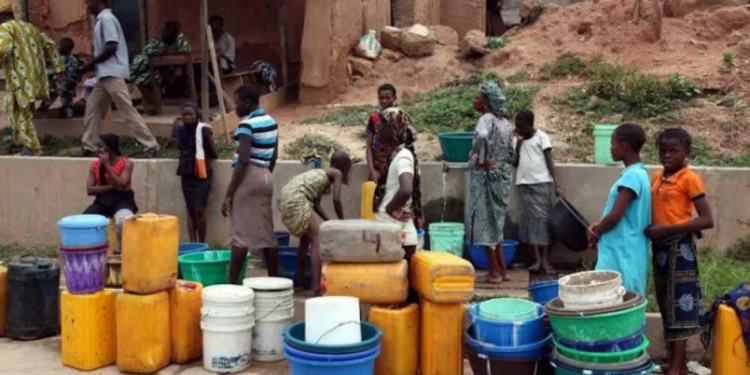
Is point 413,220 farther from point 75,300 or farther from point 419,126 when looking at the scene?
point 419,126

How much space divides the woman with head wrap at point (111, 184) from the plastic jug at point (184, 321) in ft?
5.23

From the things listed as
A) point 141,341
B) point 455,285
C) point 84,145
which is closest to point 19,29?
point 84,145

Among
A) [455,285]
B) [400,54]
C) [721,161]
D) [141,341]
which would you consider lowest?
[141,341]

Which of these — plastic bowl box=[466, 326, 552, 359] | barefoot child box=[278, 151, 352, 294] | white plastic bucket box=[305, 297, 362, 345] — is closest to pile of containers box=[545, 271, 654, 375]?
plastic bowl box=[466, 326, 552, 359]

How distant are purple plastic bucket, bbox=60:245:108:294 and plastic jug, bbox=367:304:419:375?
6.58 ft

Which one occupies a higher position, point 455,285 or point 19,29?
point 19,29

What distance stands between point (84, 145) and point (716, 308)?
277 inches

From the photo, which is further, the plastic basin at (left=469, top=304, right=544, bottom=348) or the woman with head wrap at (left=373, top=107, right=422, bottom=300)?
the woman with head wrap at (left=373, top=107, right=422, bottom=300)

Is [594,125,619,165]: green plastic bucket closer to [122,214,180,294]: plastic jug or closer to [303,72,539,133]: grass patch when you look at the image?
[303,72,539,133]: grass patch

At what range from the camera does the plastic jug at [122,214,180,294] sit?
6.20 m

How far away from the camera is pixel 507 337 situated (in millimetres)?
5594

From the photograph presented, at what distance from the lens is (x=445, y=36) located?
515 inches

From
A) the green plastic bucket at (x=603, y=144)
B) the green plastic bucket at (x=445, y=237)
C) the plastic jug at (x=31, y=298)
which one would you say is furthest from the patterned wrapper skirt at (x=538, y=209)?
the plastic jug at (x=31, y=298)

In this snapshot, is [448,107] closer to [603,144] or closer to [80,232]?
[603,144]
